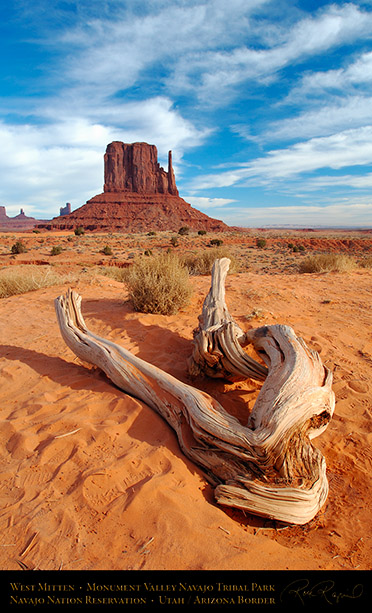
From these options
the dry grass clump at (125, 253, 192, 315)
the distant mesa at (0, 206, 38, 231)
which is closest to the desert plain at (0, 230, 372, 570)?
the dry grass clump at (125, 253, 192, 315)

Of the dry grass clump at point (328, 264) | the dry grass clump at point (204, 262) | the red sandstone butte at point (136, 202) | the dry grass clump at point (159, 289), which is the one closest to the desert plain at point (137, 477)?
the dry grass clump at point (159, 289)

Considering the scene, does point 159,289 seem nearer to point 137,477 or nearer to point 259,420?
point 259,420

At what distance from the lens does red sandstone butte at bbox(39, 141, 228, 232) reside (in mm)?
67875

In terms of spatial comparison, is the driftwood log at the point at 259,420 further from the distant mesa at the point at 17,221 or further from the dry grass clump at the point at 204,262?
the distant mesa at the point at 17,221

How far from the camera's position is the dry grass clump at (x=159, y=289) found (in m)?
5.71

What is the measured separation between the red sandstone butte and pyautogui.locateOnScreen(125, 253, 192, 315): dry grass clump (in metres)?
59.4

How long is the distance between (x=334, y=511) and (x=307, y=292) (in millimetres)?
5504

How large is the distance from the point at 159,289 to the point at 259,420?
358 centimetres

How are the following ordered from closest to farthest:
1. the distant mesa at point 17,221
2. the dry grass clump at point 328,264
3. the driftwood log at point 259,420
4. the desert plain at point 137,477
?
the desert plain at point 137,477 → the driftwood log at point 259,420 → the dry grass clump at point 328,264 → the distant mesa at point 17,221

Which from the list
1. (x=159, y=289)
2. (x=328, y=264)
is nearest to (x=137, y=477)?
(x=159, y=289)

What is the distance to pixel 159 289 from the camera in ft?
18.7

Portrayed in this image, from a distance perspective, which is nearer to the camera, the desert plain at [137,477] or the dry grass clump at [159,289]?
the desert plain at [137,477]

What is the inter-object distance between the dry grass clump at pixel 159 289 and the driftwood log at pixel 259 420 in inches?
88.0
